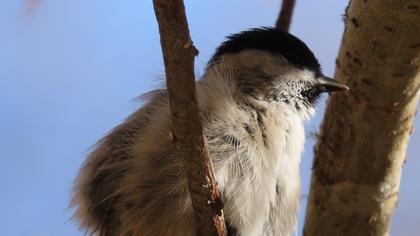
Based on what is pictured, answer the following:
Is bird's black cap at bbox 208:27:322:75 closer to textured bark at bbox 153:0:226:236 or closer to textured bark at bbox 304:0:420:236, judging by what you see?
textured bark at bbox 304:0:420:236

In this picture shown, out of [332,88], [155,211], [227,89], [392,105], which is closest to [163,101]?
[227,89]

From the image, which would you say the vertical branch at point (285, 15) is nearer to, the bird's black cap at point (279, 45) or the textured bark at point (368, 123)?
the bird's black cap at point (279, 45)

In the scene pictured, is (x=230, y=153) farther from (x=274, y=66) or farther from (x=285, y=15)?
(x=285, y=15)

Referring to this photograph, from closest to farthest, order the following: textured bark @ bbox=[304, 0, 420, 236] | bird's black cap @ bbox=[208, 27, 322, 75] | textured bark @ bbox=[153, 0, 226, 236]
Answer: textured bark @ bbox=[153, 0, 226, 236] < textured bark @ bbox=[304, 0, 420, 236] < bird's black cap @ bbox=[208, 27, 322, 75]

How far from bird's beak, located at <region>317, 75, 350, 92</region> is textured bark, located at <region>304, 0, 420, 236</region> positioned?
0.01m

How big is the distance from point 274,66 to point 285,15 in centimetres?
13

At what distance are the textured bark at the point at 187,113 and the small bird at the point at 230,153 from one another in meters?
0.10

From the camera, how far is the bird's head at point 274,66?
1.37 metres

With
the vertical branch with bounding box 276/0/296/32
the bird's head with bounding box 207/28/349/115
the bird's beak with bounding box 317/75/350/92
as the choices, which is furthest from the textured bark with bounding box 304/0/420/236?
the vertical branch with bounding box 276/0/296/32

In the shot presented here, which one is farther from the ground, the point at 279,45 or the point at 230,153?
the point at 279,45

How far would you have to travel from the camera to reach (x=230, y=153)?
47.5 inches

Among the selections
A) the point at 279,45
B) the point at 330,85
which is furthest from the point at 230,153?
the point at 279,45

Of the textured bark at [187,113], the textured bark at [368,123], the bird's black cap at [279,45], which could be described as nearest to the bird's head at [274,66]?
the bird's black cap at [279,45]

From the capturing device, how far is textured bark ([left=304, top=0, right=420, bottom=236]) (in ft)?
3.50
